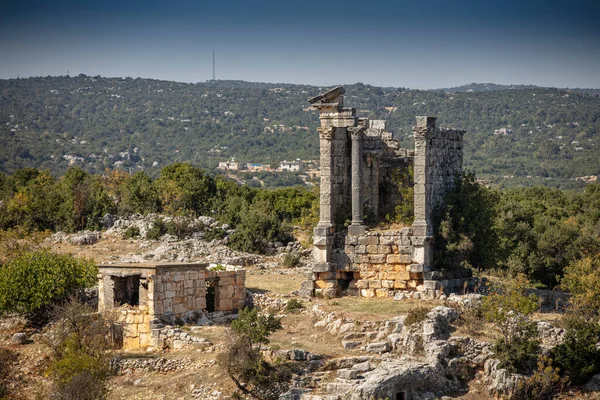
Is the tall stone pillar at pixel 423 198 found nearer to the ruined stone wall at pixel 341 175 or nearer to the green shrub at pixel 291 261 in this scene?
the ruined stone wall at pixel 341 175

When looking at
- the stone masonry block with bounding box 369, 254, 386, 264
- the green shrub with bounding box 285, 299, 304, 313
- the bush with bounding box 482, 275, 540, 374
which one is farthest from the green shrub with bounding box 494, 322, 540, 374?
the green shrub with bounding box 285, 299, 304, 313

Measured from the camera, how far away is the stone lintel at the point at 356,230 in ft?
90.1

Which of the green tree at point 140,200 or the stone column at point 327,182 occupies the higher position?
the stone column at point 327,182

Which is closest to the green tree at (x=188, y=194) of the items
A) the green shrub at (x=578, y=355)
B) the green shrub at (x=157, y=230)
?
the green shrub at (x=157, y=230)

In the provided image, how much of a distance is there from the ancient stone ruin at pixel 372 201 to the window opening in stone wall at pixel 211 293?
2544mm

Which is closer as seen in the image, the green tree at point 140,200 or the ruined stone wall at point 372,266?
the ruined stone wall at point 372,266

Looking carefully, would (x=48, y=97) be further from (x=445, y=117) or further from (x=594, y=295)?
(x=594, y=295)

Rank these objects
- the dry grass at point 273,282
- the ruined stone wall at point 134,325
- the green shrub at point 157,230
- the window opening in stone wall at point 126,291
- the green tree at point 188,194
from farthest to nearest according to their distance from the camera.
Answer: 1. the green tree at point 188,194
2. the green shrub at point 157,230
3. the dry grass at point 273,282
4. the window opening in stone wall at point 126,291
5. the ruined stone wall at point 134,325

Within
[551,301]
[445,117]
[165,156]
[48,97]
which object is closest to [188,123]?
[165,156]

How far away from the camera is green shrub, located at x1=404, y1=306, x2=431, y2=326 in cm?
2261

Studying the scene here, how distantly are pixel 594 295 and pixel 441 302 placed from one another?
17.2 feet

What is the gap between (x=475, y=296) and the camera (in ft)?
81.0

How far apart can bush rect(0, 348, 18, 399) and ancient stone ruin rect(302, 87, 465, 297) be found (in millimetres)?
8089

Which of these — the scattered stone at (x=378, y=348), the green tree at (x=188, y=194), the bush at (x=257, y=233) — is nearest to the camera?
the scattered stone at (x=378, y=348)
